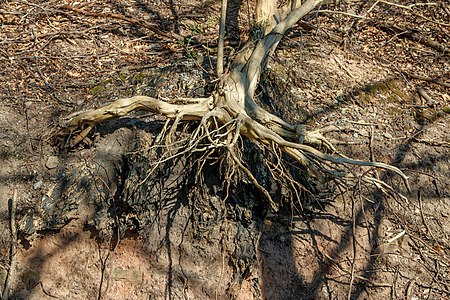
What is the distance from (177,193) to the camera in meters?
4.36

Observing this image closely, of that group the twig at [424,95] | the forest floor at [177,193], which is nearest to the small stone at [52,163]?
the forest floor at [177,193]

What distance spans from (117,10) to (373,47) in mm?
3116

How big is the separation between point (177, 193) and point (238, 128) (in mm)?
838

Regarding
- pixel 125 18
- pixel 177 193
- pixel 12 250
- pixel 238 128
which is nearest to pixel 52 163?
pixel 12 250

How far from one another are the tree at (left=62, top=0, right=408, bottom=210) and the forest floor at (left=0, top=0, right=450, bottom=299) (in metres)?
0.21

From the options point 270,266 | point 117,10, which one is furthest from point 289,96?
point 117,10

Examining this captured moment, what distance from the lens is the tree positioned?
4027 mm

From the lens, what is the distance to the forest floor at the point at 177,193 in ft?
14.0

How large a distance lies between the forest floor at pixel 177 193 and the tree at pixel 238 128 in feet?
0.68

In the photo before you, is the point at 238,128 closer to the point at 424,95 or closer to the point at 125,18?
the point at 125,18

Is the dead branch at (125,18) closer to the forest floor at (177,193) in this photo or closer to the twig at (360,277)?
the forest floor at (177,193)

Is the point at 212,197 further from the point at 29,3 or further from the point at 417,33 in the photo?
the point at 417,33

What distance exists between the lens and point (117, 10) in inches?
231

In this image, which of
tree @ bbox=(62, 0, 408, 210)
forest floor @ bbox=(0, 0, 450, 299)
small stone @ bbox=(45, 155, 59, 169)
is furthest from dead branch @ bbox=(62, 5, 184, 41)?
small stone @ bbox=(45, 155, 59, 169)
